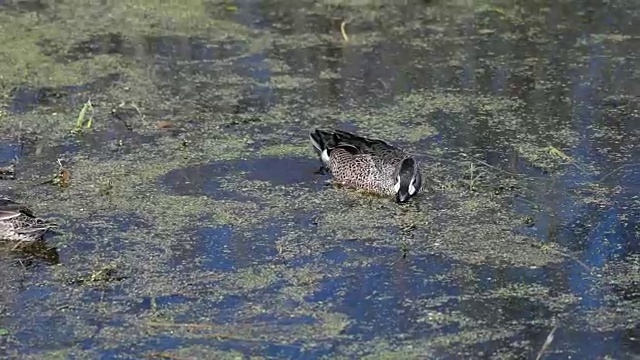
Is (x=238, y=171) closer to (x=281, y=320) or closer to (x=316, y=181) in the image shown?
(x=316, y=181)

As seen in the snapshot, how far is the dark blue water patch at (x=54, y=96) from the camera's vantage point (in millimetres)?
6871

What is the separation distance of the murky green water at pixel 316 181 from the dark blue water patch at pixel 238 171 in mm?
17

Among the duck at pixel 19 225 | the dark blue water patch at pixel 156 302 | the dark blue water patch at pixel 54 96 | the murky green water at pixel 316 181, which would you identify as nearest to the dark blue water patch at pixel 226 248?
the murky green water at pixel 316 181

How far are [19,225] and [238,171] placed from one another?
1325mm

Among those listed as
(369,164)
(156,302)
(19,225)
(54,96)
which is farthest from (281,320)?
(54,96)

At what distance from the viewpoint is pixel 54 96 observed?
23.1 feet

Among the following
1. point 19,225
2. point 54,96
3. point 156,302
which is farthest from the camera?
point 54,96

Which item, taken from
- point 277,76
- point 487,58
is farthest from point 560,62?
point 277,76

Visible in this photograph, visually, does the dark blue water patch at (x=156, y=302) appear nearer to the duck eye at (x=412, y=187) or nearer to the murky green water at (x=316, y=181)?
the murky green water at (x=316, y=181)

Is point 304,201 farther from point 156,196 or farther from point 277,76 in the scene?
point 277,76

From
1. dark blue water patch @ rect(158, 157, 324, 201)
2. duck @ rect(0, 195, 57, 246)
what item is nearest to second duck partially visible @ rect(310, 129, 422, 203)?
dark blue water patch @ rect(158, 157, 324, 201)

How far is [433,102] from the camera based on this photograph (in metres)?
6.95

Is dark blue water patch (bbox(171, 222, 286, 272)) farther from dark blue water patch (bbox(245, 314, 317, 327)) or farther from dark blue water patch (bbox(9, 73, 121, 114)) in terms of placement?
dark blue water patch (bbox(9, 73, 121, 114))

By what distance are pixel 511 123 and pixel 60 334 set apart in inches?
126
